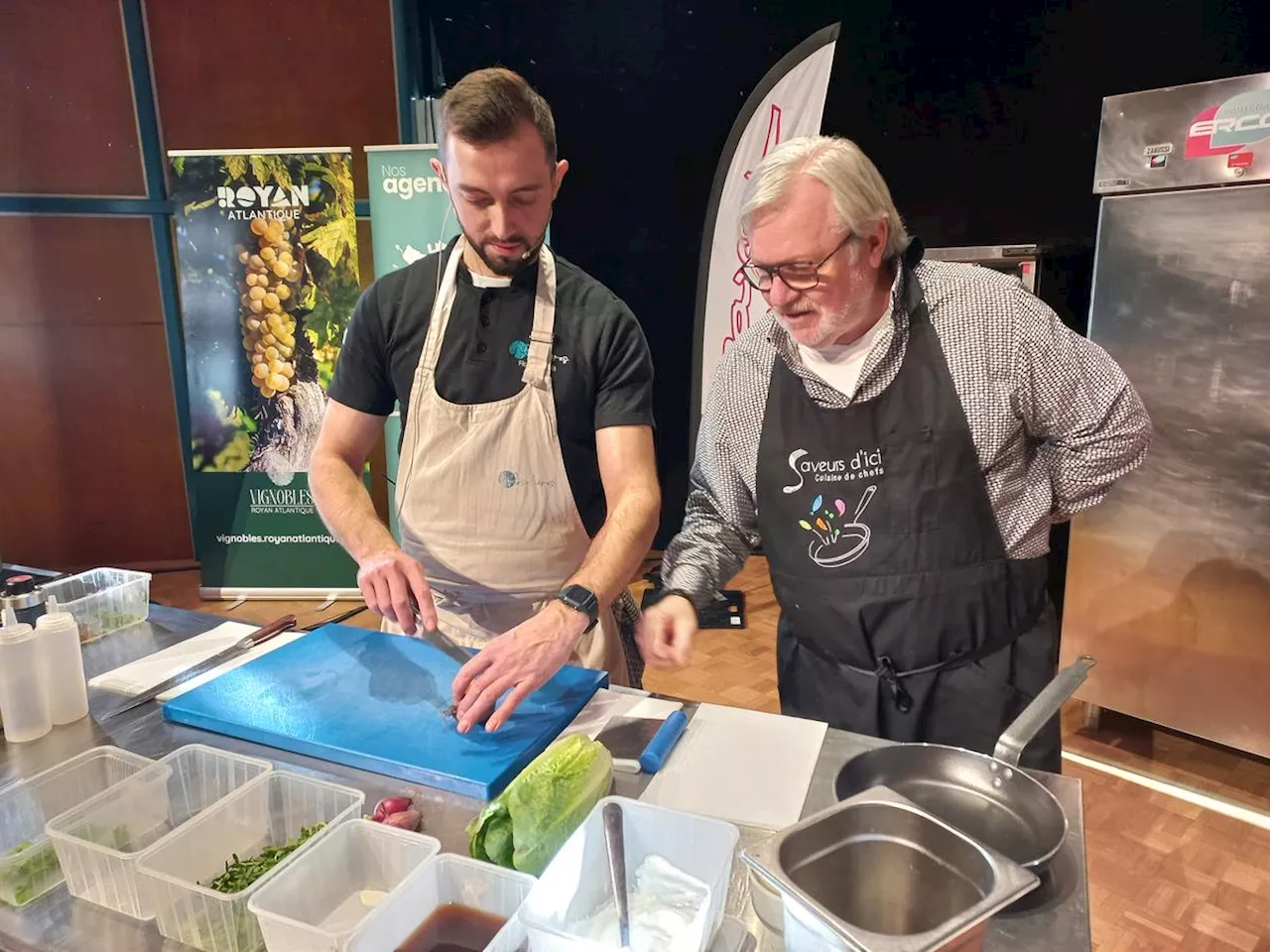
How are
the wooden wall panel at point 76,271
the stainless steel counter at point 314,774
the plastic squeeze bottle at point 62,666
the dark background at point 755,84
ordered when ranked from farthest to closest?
the wooden wall panel at point 76,271
the dark background at point 755,84
the plastic squeeze bottle at point 62,666
the stainless steel counter at point 314,774

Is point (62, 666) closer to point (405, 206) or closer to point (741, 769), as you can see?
point (741, 769)

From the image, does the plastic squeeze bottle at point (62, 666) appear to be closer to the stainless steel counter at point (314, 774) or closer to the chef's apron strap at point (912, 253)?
the stainless steel counter at point (314, 774)

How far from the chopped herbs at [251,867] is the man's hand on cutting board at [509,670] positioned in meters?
0.27

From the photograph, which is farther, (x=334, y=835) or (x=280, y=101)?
(x=280, y=101)

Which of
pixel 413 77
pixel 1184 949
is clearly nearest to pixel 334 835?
pixel 1184 949

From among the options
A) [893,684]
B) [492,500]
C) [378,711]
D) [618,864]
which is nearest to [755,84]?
[492,500]

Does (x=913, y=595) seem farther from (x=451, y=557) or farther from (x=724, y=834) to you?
(x=451, y=557)

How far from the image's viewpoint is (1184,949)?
2088 millimetres

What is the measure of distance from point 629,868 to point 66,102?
498 cm

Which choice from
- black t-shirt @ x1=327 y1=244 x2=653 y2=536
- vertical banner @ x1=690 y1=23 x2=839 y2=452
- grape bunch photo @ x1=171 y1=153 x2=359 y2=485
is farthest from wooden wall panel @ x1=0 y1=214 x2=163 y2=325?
black t-shirt @ x1=327 y1=244 x2=653 y2=536

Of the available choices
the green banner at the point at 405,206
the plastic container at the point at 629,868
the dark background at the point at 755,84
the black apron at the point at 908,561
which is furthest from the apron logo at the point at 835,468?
the dark background at the point at 755,84

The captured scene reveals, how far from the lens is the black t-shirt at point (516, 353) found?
1.71 m

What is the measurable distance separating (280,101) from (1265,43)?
432 centimetres

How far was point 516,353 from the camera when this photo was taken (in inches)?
67.5
